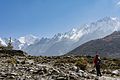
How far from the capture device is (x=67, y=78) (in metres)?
23.1

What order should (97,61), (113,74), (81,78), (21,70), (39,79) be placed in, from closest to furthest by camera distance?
(39,79)
(81,78)
(21,70)
(97,61)
(113,74)

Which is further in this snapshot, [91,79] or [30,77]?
[91,79]

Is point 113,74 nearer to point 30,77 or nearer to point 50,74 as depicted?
point 50,74

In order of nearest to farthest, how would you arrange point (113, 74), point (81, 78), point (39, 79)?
point (39, 79) → point (81, 78) → point (113, 74)

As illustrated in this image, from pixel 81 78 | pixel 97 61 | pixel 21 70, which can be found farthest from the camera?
pixel 97 61

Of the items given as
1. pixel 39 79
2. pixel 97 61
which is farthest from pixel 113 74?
pixel 39 79

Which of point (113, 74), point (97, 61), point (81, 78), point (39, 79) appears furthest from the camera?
point (113, 74)

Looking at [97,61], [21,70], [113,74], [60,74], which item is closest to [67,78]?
[60,74]

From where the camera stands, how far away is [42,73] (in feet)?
83.6

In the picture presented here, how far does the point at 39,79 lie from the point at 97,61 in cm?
889

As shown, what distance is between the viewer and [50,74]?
2512cm

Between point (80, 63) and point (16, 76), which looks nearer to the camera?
point (16, 76)

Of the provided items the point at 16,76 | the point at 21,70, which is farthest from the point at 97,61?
the point at 16,76

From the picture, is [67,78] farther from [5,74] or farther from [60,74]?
[5,74]
